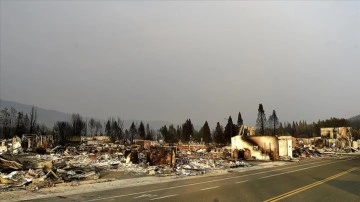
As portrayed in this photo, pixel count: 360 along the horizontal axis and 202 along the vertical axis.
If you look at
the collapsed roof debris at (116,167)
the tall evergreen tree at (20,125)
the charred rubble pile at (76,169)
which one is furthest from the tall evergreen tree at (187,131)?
the charred rubble pile at (76,169)

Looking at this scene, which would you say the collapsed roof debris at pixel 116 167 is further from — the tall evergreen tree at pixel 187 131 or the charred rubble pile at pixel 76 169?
the tall evergreen tree at pixel 187 131

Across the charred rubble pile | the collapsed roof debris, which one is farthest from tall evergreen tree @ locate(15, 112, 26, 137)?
the charred rubble pile

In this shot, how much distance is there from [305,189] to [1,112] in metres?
114

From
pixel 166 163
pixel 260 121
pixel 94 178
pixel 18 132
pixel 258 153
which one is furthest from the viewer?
pixel 260 121

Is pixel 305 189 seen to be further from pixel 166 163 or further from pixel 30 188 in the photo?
pixel 166 163

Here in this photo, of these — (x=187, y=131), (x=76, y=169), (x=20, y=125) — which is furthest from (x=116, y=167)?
(x=187, y=131)

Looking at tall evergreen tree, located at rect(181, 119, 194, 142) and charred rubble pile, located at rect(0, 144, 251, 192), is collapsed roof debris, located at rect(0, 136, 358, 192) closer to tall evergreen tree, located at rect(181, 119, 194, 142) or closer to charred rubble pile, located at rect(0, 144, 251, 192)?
charred rubble pile, located at rect(0, 144, 251, 192)

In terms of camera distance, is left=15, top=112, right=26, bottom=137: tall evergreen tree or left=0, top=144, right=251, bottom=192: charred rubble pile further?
left=15, top=112, right=26, bottom=137: tall evergreen tree

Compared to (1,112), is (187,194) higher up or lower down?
lower down

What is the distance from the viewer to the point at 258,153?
51844mm

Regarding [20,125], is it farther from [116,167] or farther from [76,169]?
[76,169]

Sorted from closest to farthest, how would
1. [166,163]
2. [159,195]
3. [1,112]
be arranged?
[159,195] < [166,163] < [1,112]

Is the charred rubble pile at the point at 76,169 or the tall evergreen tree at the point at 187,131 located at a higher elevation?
the tall evergreen tree at the point at 187,131

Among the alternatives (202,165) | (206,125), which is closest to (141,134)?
(206,125)
